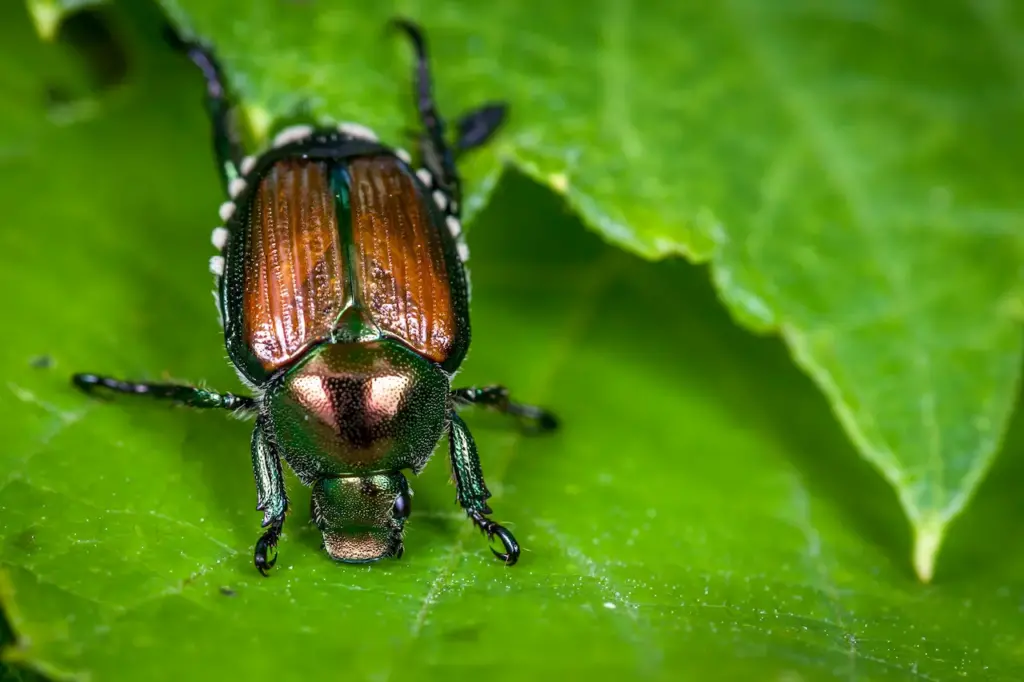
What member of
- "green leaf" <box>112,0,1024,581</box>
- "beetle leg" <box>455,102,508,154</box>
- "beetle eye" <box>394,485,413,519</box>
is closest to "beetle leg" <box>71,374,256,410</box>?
"beetle eye" <box>394,485,413,519</box>

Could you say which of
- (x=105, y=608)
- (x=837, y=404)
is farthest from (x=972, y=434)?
(x=105, y=608)

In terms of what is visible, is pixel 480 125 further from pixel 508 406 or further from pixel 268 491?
pixel 268 491

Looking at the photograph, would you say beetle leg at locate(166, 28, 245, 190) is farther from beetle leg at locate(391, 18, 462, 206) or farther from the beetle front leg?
the beetle front leg

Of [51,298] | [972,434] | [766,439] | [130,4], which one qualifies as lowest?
[766,439]

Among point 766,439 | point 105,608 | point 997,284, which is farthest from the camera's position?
point 766,439

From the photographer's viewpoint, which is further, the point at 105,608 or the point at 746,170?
the point at 746,170

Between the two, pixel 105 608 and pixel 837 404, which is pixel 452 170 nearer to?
pixel 837 404

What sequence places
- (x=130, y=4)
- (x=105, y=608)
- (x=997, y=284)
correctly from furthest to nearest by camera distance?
(x=130, y=4), (x=997, y=284), (x=105, y=608)
